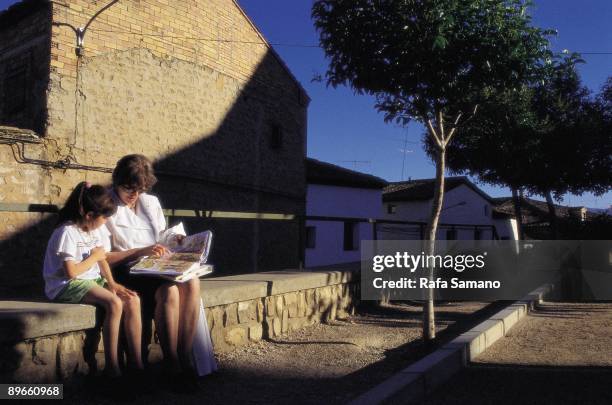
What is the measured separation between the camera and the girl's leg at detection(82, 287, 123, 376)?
3084 mm

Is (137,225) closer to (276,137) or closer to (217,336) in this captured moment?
(217,336)

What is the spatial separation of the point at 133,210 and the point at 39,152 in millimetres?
6624

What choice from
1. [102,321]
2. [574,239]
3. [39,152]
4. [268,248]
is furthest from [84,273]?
[268,248]

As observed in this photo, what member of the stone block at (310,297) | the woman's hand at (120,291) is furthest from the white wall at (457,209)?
the woman's hand at (120,291)

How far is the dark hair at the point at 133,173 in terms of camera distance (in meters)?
3.60

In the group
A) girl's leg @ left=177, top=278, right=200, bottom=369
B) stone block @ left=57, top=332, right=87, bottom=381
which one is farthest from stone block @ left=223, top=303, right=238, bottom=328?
stone block @ left=57, top=332, right=87, bottom=381

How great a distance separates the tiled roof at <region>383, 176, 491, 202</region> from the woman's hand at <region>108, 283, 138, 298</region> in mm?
28199

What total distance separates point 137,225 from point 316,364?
190 centimetres

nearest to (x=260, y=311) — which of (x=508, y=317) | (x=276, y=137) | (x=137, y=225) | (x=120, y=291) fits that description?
(x=137, y=225)

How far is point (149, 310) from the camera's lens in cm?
363

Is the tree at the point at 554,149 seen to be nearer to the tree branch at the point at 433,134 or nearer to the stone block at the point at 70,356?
the tree branch at the point at 433,134

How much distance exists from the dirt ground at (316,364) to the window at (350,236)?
16725 mm

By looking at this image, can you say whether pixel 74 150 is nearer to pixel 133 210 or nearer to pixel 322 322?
pixel 322 322

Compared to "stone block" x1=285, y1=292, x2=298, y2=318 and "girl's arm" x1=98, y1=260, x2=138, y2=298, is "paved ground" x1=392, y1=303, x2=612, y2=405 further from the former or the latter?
"stone block" x1=285, y1=292, x2=298, y2=318
